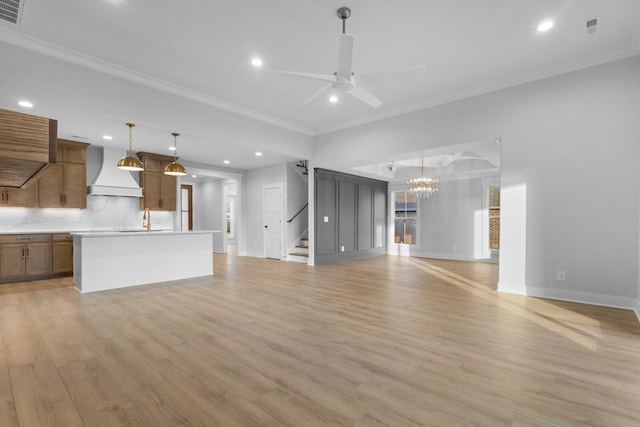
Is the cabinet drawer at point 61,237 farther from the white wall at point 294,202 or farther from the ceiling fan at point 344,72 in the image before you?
the ceiling fan at point 344,72

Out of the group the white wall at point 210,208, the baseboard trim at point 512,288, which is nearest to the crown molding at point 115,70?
the baseboard trim at point 512,288

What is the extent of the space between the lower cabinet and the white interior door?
4.60 metres

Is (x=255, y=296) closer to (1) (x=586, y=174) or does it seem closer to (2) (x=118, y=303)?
(2) (x=118, y=303)

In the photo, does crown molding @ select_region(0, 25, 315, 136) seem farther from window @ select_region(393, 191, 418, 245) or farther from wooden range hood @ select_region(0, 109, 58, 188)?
window @ select_region(393, 191, 418, 245)

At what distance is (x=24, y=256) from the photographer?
594 centimetres

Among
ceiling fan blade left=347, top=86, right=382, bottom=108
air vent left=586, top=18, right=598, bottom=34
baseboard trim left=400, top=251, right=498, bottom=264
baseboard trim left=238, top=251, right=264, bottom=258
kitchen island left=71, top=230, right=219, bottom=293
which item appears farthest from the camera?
baseboard trim left=238, top=251, right=264, bottom=258

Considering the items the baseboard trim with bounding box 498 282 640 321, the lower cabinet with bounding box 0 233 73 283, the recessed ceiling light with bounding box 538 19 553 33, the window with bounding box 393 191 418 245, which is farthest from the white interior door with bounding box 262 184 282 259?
the recessed ceiling light with bounding box 538 19 553 33

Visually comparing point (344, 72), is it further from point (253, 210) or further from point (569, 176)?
point (253, 210)

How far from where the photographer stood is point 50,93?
3973 mm

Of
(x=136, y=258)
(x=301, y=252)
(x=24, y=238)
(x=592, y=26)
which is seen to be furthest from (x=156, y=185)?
(x=592, y=26)

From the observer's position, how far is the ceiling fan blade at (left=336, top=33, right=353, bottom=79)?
2953mm

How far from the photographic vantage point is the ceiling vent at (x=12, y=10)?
123 inches

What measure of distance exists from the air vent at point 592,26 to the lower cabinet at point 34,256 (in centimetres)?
903

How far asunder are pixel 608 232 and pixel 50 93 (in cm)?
743
